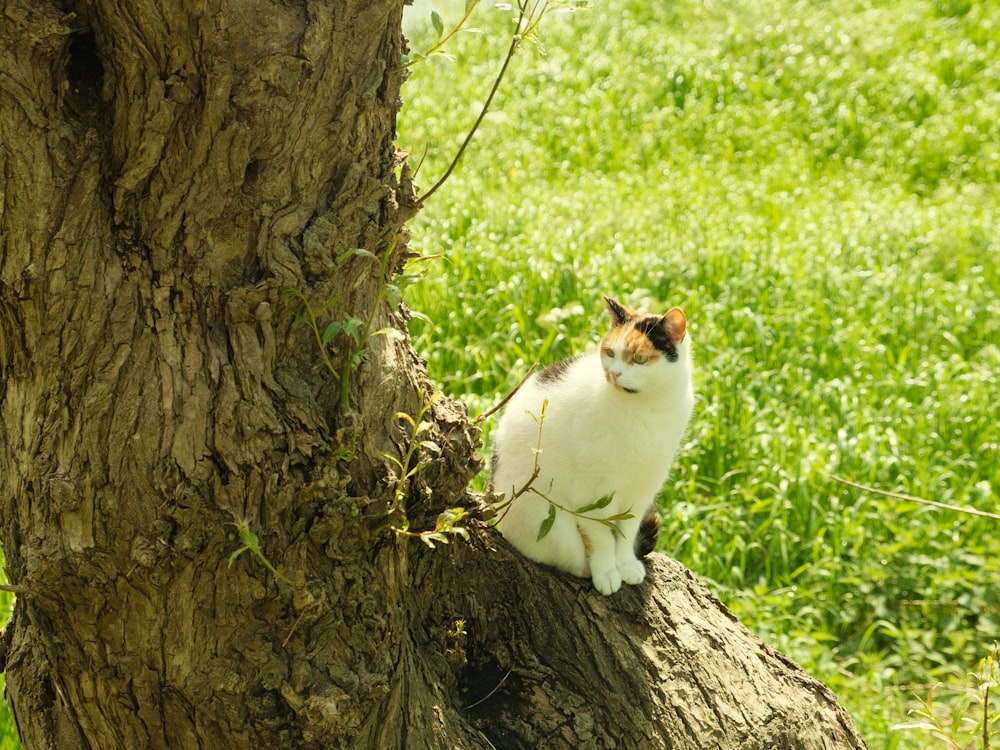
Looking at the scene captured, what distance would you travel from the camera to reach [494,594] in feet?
8.90

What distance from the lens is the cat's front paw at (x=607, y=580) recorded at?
2840mm

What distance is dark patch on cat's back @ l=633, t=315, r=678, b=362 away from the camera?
2.99 metres

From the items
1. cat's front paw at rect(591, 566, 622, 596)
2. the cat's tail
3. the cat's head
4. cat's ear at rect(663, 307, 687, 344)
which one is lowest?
the cat's tail

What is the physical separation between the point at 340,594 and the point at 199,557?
31 cm

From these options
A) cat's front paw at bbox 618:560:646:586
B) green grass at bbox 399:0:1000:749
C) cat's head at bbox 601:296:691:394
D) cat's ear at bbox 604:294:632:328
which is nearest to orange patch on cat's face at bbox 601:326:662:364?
cat's head at bbox 601:296:691:394

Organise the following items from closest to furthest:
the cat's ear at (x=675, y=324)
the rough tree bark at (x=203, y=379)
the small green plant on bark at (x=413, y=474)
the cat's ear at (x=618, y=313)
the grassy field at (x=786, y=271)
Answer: the rough tree bark at (x=203, y=379), the small green plant on bark at (x=413, y=474), the cat's ear at (x=675, y=324), the cat's ear at (x=618, y=313), the grassy field at (x=786, y=271)

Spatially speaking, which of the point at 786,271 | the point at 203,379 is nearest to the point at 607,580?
the point at 203,379

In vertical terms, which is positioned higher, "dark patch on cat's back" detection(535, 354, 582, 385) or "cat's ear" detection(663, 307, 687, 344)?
"cat's ear" detection(663, 307, 687, 344)

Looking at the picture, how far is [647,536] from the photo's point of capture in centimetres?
324

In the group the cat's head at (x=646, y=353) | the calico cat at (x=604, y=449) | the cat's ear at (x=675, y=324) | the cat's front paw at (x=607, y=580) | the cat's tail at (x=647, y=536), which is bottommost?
the cat's tail at (x=647, y=536)

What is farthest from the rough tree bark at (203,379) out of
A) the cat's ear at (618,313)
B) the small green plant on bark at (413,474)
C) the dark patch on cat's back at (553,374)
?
the cat's ear at (618,313)

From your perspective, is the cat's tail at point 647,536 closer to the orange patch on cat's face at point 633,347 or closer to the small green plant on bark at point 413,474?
the orange patch on cat's face at point 633,347

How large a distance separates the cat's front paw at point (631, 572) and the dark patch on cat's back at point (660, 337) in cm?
58

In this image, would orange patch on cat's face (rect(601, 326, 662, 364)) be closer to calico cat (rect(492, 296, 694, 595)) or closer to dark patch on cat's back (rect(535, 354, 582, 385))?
calico cat (rect(492, 296, 694, 595))
